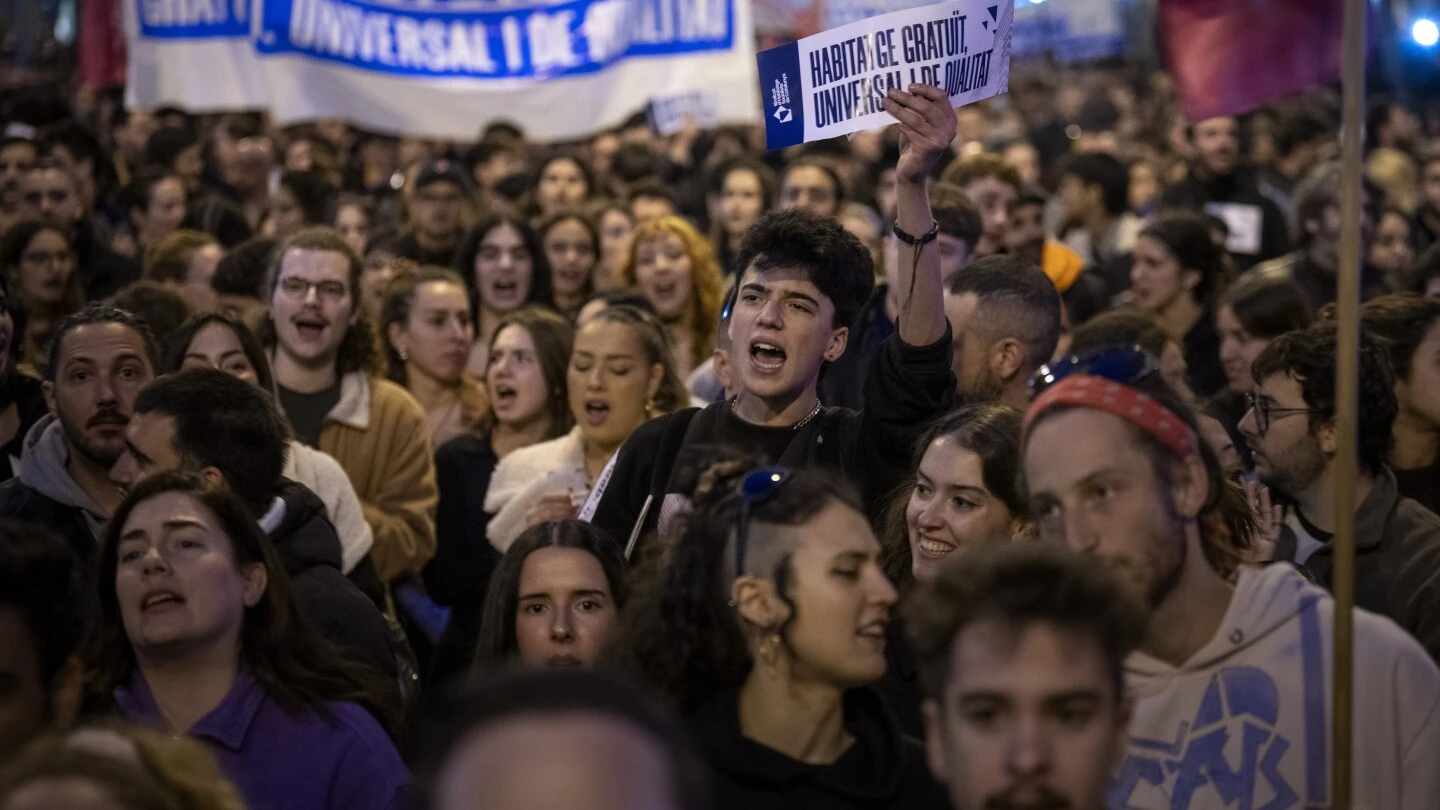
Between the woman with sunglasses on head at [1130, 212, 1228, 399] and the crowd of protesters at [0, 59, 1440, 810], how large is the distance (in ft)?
0.06

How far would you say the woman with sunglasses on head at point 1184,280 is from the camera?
8.89 m

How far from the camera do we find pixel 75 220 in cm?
997

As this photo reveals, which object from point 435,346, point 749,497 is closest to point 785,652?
point 749,497

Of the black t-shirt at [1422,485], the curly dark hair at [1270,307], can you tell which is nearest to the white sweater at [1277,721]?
the black t-shirt at [1422,485]

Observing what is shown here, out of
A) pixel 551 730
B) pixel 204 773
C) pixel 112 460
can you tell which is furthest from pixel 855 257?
pixel 551 730

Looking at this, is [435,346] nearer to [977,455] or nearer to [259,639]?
[259,639]

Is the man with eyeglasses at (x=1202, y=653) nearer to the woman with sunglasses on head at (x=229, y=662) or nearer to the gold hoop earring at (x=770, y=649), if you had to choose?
the gold hoop earring at (x=770, y=649)

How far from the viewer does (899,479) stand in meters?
5.07

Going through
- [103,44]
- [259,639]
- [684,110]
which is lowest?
[259,639]

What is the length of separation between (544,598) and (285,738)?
2.71 ft

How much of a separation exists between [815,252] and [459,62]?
6965mm

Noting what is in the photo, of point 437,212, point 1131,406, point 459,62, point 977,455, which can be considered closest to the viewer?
point 1131,406

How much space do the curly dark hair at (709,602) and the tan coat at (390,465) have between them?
315 cm

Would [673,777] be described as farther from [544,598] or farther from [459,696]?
[544,598]
